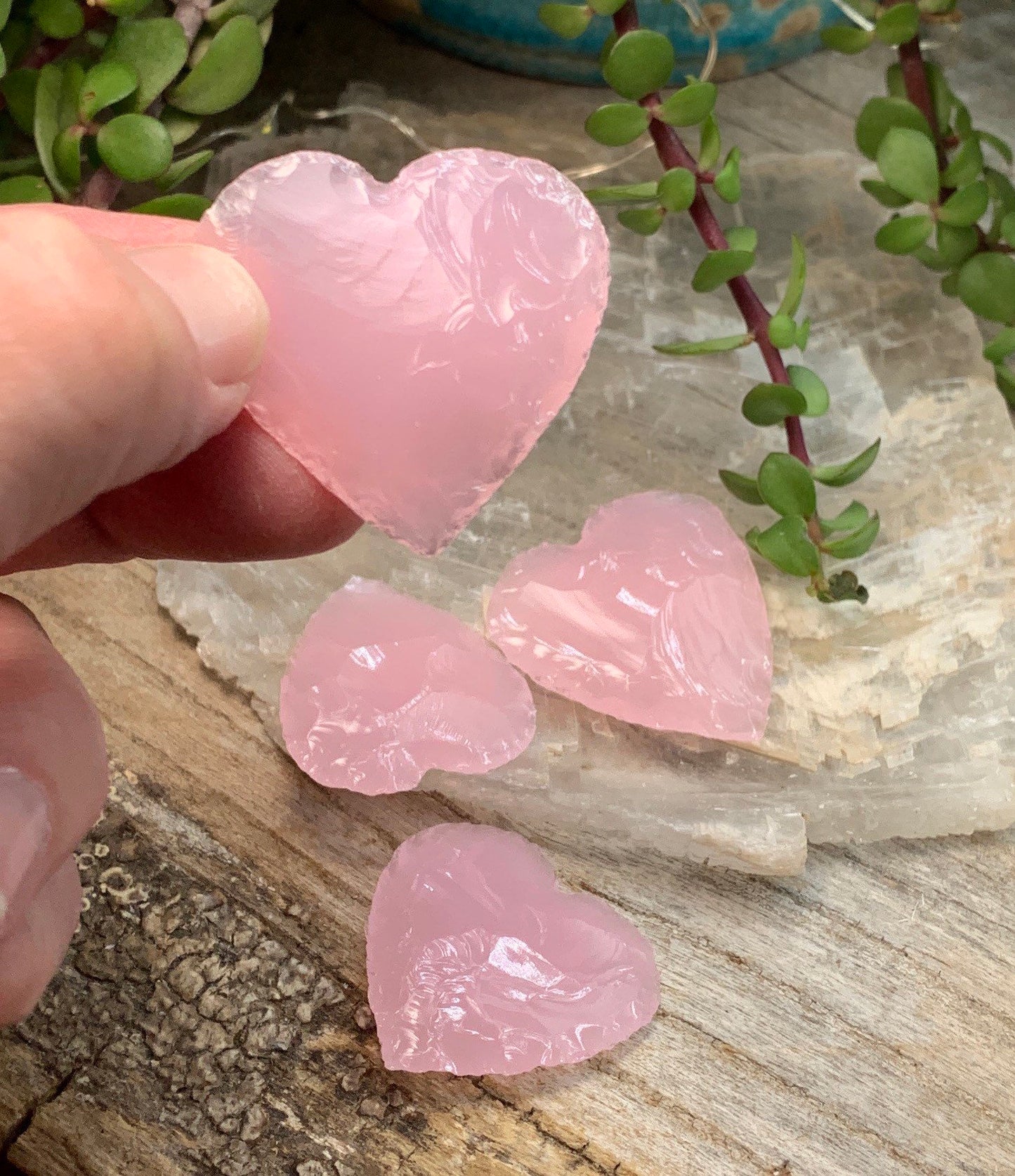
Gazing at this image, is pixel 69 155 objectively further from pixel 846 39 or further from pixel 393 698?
pixel 846 39

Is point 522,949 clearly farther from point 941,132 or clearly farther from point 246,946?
point 941,132

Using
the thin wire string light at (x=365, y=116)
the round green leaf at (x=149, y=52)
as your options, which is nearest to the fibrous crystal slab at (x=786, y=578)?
the thin wire string light at (x=365, y=116)

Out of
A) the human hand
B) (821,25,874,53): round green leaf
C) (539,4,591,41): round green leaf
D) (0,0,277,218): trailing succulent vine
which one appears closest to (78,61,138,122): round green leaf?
(0,0,277,218): trailing succulent vine

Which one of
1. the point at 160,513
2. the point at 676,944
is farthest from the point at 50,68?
the point at 676,944

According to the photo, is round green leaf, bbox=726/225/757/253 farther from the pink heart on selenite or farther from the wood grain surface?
the wood grain surface

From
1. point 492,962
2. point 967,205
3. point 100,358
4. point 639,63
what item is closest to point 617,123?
point 639,63

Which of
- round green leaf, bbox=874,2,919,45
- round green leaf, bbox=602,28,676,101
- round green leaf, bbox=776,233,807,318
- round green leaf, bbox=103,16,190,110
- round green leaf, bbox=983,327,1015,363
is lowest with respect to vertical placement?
round green leaf, bbox=983,327,1015,363
